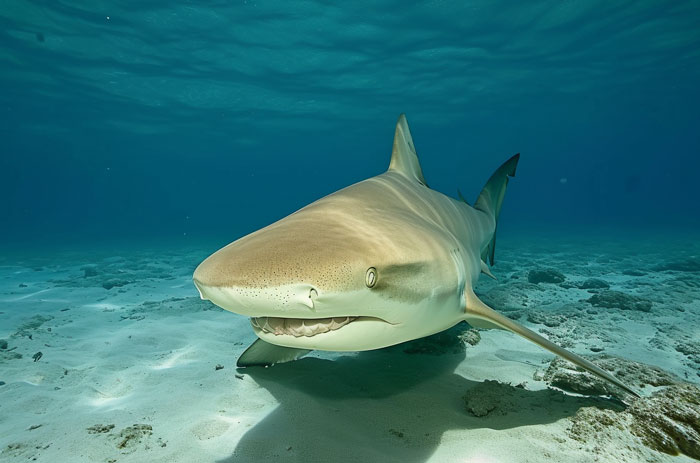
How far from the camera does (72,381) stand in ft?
11.1

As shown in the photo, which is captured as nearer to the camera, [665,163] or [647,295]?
[647,295]

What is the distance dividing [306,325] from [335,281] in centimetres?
28

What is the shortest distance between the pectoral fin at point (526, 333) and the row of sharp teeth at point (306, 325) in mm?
1072

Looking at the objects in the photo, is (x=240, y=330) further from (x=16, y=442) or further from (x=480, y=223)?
(x=480, y=223)

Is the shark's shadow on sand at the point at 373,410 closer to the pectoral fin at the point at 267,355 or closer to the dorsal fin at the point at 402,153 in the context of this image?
the pectoral fin at the point at 267,355

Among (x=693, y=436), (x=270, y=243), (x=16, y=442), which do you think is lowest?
(x=16, y=442)

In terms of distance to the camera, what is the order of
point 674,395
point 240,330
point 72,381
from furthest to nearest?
point 240,330 → point 72,381 → point 674,395

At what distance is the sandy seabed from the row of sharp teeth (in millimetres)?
952

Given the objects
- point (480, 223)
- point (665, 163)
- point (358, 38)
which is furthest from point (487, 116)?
point (665, 163)

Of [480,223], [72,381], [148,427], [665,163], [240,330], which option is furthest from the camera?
[665,163]

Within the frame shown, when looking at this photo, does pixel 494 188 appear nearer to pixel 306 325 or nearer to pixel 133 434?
pixel 306 325

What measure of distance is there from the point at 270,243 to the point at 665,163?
16898cm

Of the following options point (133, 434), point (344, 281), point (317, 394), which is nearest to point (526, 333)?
point (344, 281)

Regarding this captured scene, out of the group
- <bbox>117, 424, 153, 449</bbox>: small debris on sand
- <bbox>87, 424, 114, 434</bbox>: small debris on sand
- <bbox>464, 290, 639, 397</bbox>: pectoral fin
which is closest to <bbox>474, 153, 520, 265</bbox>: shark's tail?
<bbox>464, 290, 639, 397</bbox>: pectoral fin
